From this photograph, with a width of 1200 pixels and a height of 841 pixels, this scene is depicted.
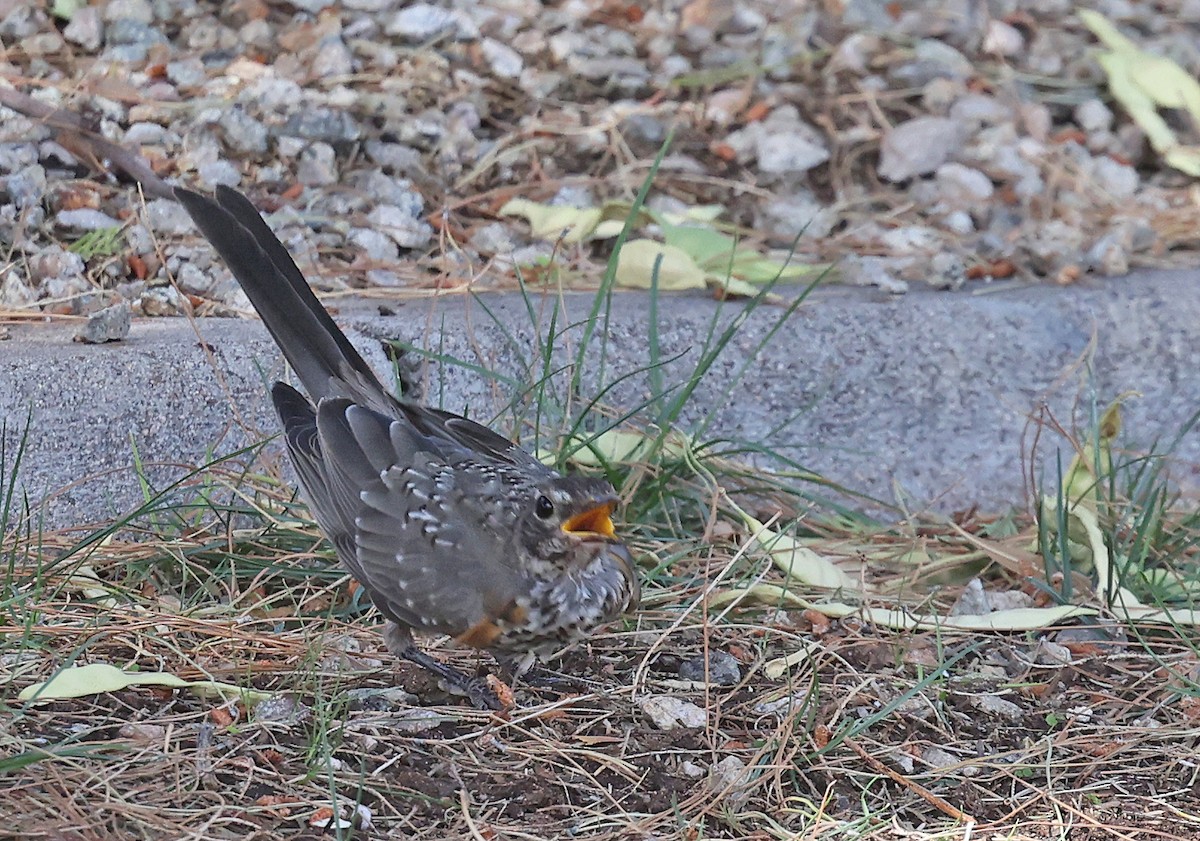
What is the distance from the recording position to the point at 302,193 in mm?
4867

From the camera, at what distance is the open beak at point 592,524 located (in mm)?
3072

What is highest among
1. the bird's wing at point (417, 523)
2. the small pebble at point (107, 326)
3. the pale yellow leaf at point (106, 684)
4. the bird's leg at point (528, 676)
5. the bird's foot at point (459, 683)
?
the small pebble at point (107, 326)

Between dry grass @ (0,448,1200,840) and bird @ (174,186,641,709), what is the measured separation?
6.6 inches

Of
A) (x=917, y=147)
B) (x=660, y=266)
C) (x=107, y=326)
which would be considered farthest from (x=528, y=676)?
(x=917, y=147)

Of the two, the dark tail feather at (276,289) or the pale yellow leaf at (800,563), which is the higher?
the dark tail feather at (276,289)

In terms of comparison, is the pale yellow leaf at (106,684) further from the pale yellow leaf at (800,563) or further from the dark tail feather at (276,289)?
the pale yellow leaf at (800,563)

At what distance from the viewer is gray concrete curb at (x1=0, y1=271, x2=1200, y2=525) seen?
376 centimetres

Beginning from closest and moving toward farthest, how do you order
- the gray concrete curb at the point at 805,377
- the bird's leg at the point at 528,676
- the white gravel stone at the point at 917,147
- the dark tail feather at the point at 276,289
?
the bird's leg at the point at 528,676
the dark tail feather at the point at 276,289
the gray concrete curb at the point at 805,377
the white gravel stone at the point at 917,147

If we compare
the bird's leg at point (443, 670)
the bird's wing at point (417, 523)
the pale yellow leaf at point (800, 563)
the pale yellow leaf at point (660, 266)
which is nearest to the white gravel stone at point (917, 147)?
the pale yellow leaf at point (660, 266)

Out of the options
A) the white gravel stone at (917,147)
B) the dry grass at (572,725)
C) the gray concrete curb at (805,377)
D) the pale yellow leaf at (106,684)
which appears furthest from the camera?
the white gravel stone at (917,147)

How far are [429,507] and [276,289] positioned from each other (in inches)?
24.9

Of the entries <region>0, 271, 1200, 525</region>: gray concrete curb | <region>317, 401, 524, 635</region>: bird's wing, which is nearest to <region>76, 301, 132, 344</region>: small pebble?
<region>0, 271, 1200, 525</region>: gray concrete curb

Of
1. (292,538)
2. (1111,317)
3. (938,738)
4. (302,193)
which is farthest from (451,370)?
(1111,317)

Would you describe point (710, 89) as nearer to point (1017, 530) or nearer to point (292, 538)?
point (1017, 530)
